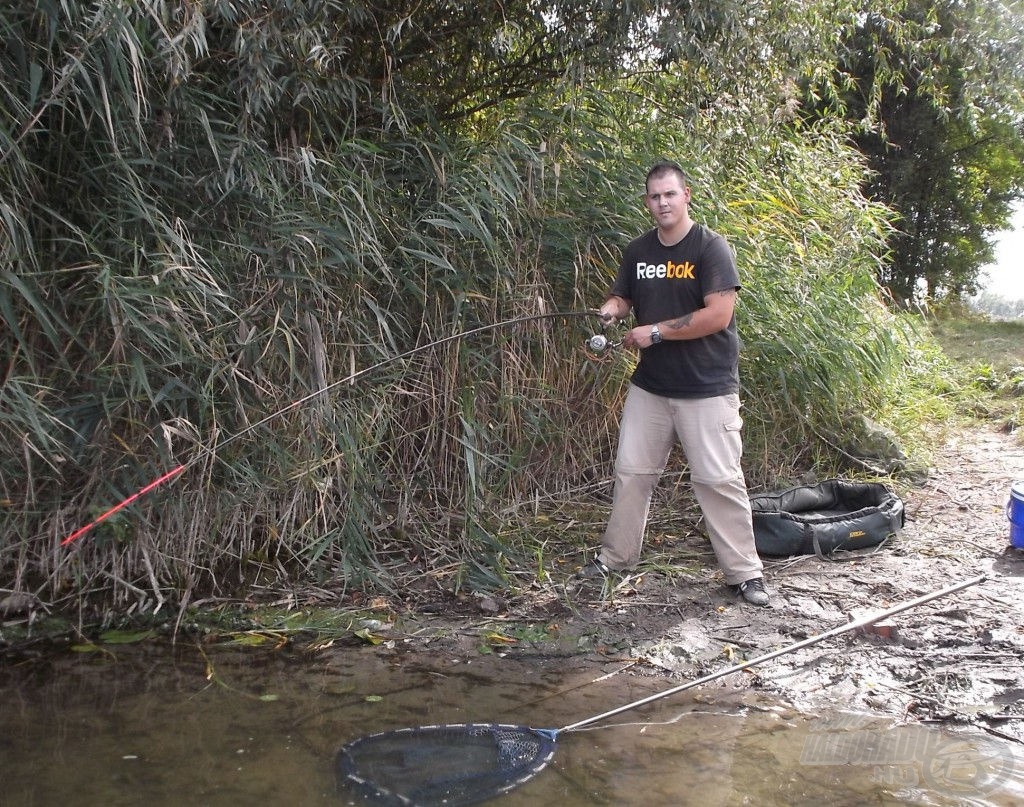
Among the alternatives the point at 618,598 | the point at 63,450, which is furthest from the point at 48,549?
the point at 618,598

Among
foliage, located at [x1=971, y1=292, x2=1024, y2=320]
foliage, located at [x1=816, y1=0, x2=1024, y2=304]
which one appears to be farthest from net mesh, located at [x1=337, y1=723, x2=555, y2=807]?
foliage, located at [x1=971, y1=292, x2=1024, y2=320]

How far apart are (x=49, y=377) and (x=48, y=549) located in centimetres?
62

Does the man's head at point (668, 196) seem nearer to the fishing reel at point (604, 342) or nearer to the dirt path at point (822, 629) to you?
the fishing reel at point (604, 342)

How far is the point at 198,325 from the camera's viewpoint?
3396mm

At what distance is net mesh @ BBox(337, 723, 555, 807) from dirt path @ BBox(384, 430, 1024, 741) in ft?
1.94

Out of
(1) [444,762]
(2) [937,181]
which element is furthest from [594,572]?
(2) [937,181]

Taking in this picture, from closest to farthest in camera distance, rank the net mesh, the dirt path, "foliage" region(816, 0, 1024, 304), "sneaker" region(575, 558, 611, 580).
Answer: the net mesh, the dirt path, "sneaker" region(575, 558, 611, 580), "foliage" region(816, 0, 1024, 304)

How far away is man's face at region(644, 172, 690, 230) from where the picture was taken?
132 inches

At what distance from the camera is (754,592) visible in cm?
350

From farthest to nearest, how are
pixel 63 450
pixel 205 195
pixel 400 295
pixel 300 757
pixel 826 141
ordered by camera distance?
1. pixel 826 141
2. pixel 400 295
3. pixel 205 195
4. pixel 63 450
5. pixel 300 757

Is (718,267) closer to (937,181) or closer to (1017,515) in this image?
(1017,515)

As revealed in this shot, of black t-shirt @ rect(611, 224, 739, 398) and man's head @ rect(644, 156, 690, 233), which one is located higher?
man's head @ rect(644, 156, 690, 233)

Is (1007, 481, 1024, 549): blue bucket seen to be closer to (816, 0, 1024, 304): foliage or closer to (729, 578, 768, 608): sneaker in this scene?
(729, 578, 768, 608): sneaker

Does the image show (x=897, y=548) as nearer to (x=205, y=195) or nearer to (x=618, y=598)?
(x=618, y=598)
